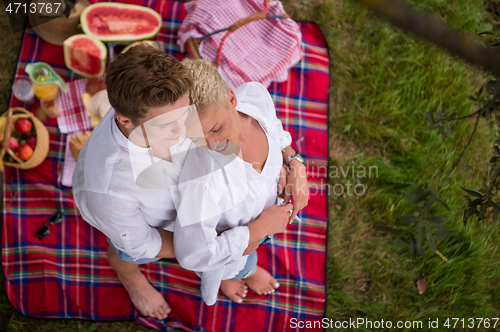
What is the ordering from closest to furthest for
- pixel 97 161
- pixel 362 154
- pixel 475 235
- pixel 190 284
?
pixel 97 161
pixel 190 284
pixel 475 235
pixel 362 154

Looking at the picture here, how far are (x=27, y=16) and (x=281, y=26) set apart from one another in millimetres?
2182

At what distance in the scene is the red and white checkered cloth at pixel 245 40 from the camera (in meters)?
2.83

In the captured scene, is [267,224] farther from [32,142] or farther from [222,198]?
[32,142]

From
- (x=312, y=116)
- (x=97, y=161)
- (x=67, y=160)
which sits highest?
(x=97, y=161)

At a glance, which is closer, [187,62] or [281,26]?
[187,62]

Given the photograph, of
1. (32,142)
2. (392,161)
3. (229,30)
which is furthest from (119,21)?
(392,161)

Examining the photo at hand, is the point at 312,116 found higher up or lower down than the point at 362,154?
higher up

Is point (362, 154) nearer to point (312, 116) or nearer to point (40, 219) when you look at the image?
point (312, 116)

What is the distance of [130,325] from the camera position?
2.62 m

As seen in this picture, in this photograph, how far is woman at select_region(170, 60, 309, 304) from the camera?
139 cm

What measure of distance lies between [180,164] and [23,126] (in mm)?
1793

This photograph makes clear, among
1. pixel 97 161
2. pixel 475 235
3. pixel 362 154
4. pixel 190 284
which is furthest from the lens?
pixel 362 154

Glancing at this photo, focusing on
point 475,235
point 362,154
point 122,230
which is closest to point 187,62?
point 122,230

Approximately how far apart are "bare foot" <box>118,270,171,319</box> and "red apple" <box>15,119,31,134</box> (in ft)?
4.26
